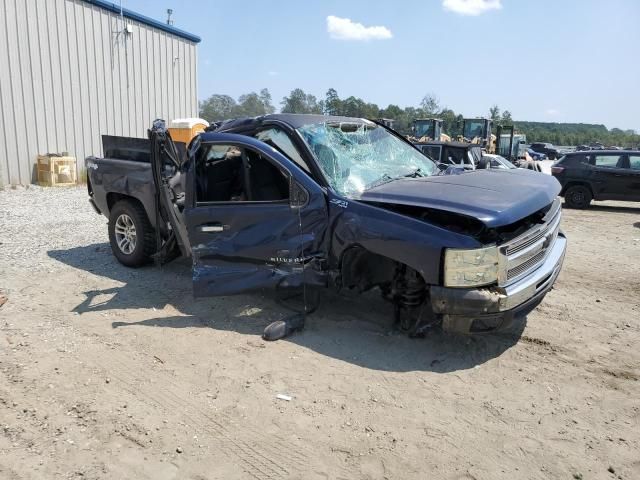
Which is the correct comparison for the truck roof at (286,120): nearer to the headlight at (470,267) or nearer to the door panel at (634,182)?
the headlight at (470,267)

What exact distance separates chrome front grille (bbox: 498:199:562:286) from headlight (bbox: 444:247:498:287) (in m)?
0.08

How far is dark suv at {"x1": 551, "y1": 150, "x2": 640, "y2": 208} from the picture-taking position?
1320 centimetres

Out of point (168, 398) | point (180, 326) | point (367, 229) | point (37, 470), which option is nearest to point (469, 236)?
point (367, 229)

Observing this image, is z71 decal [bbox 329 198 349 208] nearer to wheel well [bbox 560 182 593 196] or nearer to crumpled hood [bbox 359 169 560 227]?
crumpled hood [bbox 359 169 560 227]

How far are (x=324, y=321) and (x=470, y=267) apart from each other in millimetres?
1660

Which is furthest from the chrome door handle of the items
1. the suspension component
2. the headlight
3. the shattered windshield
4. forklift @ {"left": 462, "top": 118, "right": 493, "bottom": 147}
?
forklift @ {"left": 462, "top": 118, "right": 493, "bottom": 147}

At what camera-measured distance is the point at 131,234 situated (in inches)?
254

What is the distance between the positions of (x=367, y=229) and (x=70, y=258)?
4.78m

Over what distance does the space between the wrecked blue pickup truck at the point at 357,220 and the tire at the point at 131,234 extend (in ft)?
2.26

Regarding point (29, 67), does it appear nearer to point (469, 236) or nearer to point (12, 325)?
point (12, 325)

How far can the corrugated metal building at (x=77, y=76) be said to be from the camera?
1289 centimetres

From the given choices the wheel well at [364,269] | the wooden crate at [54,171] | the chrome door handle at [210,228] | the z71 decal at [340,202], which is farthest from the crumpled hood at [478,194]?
the wooden crate at [54,171]

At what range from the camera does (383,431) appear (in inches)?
124

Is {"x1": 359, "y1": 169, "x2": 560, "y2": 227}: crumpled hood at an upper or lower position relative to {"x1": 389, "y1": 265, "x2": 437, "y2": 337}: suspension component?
upper
